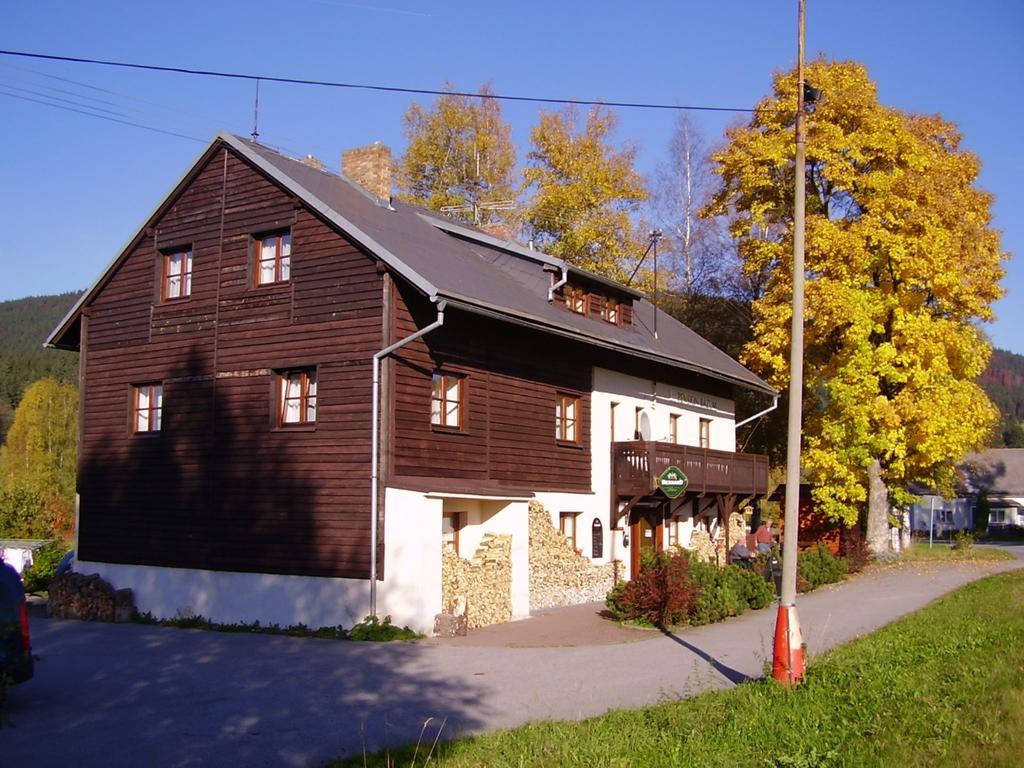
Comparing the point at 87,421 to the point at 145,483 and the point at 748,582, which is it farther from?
the point at 748,582

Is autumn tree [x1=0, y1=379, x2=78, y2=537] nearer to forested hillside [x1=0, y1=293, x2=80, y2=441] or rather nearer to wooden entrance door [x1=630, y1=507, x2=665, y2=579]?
forested hillside [x1=0, y1=293, x2=80, y2=441]

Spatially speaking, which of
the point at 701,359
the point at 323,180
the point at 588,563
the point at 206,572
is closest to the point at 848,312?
the point at 701,359

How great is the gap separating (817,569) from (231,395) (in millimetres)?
14236

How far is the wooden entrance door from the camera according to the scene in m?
27.4

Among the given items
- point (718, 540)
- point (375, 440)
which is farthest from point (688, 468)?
point (375, 440)

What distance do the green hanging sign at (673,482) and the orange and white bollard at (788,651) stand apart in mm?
12007

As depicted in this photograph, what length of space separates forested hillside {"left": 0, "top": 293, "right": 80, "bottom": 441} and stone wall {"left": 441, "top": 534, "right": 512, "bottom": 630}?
5023 centimetres

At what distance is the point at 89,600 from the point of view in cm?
2161

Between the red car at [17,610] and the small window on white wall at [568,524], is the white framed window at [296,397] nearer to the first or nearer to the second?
the small window on white wall at [568,524]

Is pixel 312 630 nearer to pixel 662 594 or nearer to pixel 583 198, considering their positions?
pixel 662 594

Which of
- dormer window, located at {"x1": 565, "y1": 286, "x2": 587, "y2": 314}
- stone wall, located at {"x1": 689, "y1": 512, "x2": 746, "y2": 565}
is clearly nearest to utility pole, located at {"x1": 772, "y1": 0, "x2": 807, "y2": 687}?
dormer window, located at {"x1": 565, "y1": 286, "x2": 587, "y2": 314}

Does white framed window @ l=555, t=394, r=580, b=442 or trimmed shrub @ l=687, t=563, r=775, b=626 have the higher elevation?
white framed window @ l=555, t=394, r=580, b=442

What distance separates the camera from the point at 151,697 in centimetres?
1259

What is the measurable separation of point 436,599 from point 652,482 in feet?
27.4
